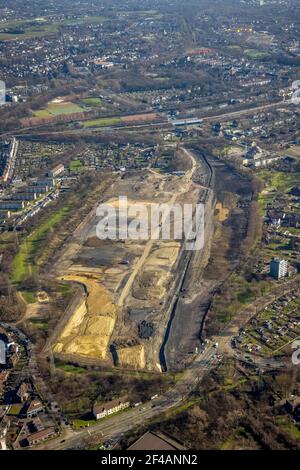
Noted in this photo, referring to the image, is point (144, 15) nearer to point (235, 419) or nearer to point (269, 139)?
point (269, 139)

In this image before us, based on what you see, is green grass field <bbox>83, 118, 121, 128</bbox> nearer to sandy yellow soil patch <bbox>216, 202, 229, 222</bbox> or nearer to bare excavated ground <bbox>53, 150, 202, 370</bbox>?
bare excavated ground <bbox>53, 150, 202, 370</bbox>

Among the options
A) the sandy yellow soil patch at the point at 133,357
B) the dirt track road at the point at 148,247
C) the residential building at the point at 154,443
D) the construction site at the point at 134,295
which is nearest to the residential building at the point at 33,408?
the construction site at the point at 134,295

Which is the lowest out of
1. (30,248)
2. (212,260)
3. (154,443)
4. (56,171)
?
(56,171)

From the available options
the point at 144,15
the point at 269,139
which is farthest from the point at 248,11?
the point at 269,139

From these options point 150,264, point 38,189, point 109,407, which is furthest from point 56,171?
point 109,407

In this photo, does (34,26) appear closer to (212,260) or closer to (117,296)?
(212,260)

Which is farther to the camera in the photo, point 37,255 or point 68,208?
point 68,208
